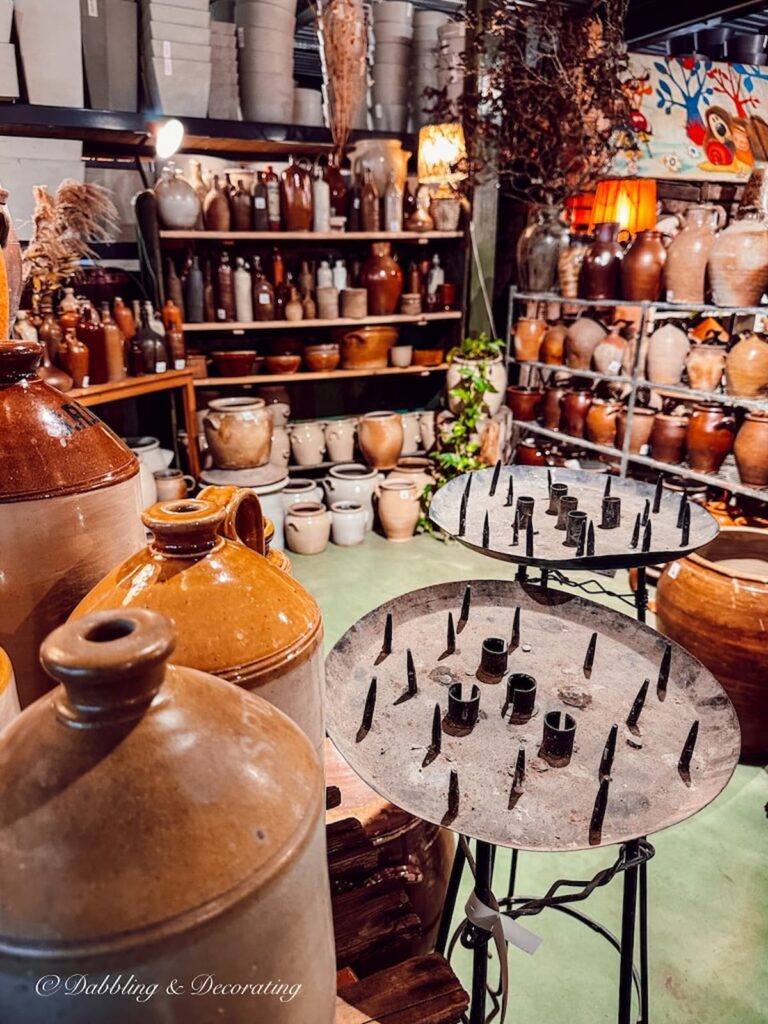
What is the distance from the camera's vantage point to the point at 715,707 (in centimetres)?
120

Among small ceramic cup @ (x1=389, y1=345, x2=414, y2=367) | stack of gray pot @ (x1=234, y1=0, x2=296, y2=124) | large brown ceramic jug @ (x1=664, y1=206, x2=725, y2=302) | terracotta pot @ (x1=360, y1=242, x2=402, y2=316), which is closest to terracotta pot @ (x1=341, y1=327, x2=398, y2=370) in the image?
small ceramic cup @ (x1=389, y1=345, x2=414, y2=367)

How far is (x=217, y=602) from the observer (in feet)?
2.69

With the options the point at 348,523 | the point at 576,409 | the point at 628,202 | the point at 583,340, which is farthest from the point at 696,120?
the point at 348,523

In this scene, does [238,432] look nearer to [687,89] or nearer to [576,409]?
[576,409]

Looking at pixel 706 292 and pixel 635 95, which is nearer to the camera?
pixel 706 292

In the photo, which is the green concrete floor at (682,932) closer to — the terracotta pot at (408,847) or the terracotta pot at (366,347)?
the terracotta pot at (408,847)

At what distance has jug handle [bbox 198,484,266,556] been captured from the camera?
0.98 m

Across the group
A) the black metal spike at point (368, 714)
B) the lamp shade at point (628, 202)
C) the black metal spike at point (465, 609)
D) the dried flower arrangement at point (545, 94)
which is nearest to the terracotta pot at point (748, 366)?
the lamp shade at point (628, 202)

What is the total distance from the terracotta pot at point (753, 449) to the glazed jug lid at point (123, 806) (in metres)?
3.64

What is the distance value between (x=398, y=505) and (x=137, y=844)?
4.08 m

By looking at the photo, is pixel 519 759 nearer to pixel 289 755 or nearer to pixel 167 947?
pixel 289 755

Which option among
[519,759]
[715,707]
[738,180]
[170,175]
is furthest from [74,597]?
[738,180]

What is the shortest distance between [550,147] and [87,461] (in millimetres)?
4458

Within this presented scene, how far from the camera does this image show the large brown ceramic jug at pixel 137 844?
0.49 m
